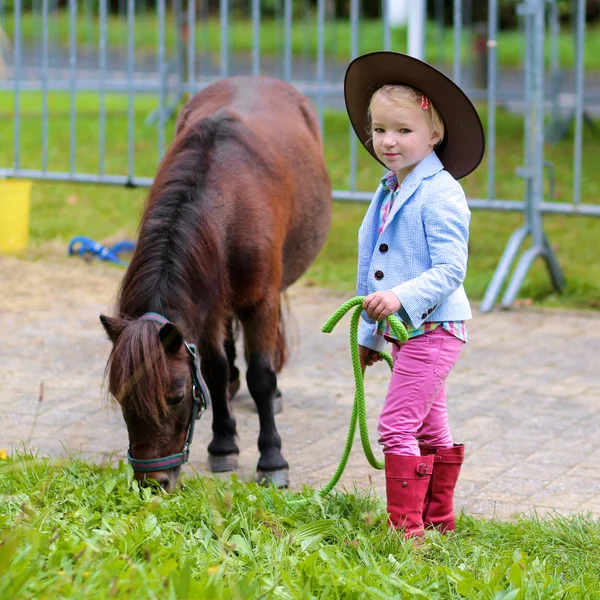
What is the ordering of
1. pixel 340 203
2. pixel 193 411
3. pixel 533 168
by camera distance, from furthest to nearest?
1. pixel 340 203
2. pixel 533 168
3. pixel 193 411

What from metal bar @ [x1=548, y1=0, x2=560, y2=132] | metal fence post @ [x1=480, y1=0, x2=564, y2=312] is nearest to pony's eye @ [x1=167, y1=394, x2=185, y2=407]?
metal fence post @ [x1=480, y1=0, x2=564, y2=312]

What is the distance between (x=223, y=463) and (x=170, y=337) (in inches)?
43.3

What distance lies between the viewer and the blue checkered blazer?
344cm

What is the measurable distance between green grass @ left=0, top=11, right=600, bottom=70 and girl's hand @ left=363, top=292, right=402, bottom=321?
16.1 metres

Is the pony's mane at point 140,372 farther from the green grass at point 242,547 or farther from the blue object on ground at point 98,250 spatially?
the blue object on ground at point 98,250

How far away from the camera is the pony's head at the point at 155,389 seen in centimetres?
362

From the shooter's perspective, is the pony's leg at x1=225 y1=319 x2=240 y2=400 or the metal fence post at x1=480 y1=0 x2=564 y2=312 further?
the metal fence post at x1=480 y1=0 x2=564 y2=312

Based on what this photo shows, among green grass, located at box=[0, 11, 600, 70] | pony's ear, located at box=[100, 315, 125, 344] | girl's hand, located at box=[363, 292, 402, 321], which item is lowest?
pony's ear, located at box=[100, 315, 125, 344]

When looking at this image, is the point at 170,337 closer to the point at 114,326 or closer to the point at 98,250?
the point at 114,326

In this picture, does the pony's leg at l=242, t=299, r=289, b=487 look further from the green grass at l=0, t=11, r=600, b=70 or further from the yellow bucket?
the green grass at l=0, t=11, r=600, b=70

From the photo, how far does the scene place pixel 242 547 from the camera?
10.7ft

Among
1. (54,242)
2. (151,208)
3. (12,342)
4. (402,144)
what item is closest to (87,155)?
(54,242)

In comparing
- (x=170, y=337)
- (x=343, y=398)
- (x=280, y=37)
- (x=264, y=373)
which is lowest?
(x=343, y=398)

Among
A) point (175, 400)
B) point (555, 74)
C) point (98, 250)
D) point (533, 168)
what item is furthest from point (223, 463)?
point (555, 74)
